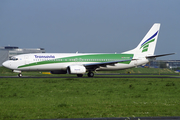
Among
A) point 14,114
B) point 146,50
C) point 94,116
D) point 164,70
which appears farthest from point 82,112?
point 164,70

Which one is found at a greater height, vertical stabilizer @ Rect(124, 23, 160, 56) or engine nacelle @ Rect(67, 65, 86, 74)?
vertical stabilizer @ Rect(124, 23, 160, 56)

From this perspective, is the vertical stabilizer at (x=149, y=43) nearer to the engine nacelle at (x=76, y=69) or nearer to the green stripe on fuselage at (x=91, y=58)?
the green stripe on fuselage at (x=91, y=58)

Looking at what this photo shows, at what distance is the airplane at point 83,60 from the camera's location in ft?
143

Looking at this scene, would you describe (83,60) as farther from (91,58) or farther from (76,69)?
(76,69)

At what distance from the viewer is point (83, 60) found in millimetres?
46188

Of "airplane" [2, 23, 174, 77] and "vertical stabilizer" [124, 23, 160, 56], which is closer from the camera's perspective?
"airplane" [2, 23, 174, 77]

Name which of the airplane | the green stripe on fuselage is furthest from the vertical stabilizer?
the green stripe on fuselage

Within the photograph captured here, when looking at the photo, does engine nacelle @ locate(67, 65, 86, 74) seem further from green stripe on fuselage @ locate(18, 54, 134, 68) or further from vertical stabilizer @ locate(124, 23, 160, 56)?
vertical stabilizer @ locate(124, 23, 160, 56)

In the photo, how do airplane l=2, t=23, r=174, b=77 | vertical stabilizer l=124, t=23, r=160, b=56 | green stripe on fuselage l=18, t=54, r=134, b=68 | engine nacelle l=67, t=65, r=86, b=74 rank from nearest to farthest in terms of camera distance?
engine nacelle l=67, t=65, r=86, b=74
airplane l=2, t=23, r=174, b=77
green stripe on fuselage l=18, t=54, r=134, b=68
vertical stabilizer l=124, t=23, r=160, b=56

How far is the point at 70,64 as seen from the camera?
45312mm

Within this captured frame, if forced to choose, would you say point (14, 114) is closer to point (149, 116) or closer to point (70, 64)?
point (149, 116)

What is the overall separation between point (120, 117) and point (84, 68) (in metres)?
32.9

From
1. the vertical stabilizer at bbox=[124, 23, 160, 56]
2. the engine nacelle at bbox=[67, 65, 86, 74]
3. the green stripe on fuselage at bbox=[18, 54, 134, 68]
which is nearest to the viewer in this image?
the engine nacelle at bbox=[67, 65, 86, 74]

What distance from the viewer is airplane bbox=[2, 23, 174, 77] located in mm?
43500
